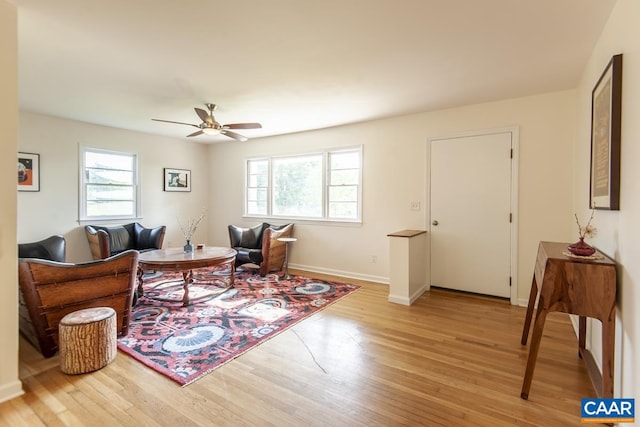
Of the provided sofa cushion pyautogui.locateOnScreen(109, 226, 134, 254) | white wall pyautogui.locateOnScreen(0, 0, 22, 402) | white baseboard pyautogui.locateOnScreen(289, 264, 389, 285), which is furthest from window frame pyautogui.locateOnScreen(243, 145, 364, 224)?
white wall pyautogui.locateOnScreen(0, 0, 22, 402)

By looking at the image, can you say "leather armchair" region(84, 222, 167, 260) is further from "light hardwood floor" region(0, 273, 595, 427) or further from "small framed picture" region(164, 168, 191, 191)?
"light hardwood floor" region(0, 273, 595, 427)

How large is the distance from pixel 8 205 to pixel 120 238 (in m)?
3.41

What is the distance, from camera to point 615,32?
6.61 ft

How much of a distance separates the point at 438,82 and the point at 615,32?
1464 millimetres

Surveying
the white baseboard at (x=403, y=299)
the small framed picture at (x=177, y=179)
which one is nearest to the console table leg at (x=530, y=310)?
the white baseboard at (x=403, y=299)

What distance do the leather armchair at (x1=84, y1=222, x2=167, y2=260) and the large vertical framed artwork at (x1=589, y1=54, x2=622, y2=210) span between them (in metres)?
5.72

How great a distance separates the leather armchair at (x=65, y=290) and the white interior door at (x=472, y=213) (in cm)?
372

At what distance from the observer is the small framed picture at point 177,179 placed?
20.4 feet

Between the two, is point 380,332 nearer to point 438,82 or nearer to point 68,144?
point 438,82

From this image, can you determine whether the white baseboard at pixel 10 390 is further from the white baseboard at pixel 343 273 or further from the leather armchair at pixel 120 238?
the white baseboard at pixel 343 273

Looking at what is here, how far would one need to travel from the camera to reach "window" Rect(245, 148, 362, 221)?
5.18 metres

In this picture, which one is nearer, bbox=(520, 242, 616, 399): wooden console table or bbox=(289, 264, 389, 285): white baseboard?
bbox=(520, 242, 616, 399): wooden console table

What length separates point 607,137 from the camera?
2006mm

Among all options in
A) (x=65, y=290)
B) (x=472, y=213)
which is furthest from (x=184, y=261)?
(x=472, y=213)
